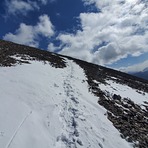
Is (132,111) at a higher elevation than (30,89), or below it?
below

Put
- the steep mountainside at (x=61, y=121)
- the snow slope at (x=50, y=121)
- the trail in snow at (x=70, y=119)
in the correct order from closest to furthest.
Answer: the snow slope at (x=50, y=121), the steep mountainside at (x=61, y=121), the trail in snow at (x=70, y=119)

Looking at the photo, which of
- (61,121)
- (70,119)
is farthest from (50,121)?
(70,119)

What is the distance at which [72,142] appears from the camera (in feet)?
22.8

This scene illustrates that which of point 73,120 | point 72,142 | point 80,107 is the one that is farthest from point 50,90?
point 72,142

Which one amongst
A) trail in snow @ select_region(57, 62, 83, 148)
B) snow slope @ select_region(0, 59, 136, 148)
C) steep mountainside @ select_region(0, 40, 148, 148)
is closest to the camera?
snow slope @ select_region(0, 59, 136, 148)

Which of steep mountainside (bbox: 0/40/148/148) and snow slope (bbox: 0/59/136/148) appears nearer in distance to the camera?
snow slope (bbox: 0/59/136/148)

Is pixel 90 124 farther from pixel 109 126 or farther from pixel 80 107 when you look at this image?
pixel 80 107

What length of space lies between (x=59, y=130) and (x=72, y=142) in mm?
925

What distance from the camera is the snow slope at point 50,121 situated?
22.4 feet

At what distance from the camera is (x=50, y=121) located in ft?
27.2

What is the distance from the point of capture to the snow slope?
6.82 metres

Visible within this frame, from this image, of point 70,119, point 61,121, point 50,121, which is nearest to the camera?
point 50,121

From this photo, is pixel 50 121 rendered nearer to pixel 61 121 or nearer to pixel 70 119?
pixel 61 121

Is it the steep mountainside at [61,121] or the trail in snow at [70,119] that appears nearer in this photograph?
the steep mountainside at [61,121]
